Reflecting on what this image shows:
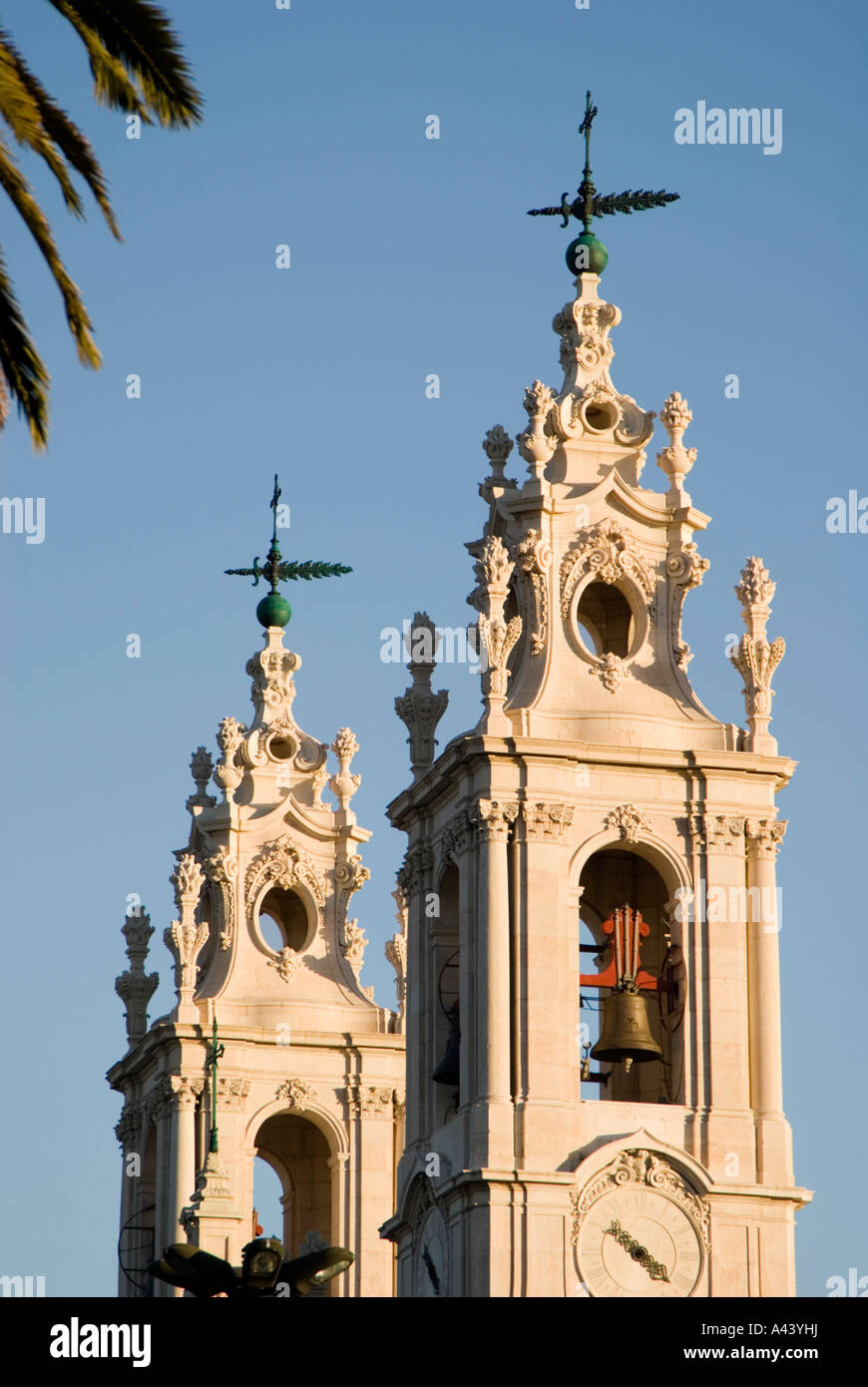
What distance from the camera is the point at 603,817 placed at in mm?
63469

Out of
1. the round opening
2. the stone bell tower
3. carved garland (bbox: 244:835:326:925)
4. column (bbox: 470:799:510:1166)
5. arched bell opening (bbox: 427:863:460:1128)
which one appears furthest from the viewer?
carved garland (bbox: 244:835:326:925)

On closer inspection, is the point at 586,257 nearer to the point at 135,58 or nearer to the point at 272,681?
the point at 272,681

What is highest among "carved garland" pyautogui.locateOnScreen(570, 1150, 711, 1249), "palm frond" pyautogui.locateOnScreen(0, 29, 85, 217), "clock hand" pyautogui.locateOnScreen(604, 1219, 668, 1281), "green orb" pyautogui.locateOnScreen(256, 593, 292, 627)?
"green orb" pyautogui.locateOnScreen(256, 593, 292, 627)

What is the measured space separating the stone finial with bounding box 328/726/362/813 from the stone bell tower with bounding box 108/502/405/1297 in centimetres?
5

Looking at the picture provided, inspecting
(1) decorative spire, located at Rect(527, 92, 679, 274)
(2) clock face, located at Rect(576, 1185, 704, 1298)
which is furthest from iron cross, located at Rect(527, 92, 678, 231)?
(2) clock face, located at Rect(576, 1185, 704, 1298)

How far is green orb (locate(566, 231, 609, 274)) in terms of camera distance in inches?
2744

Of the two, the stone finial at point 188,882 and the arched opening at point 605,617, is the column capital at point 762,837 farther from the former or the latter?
the stone finial at point 188,882

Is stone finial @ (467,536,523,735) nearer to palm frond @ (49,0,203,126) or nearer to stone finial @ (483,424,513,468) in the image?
Answer: stone finial @ (483,424,513,468)

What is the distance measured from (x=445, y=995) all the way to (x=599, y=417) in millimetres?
11659

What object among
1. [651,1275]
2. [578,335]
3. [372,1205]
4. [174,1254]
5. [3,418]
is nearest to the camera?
[3,418]
